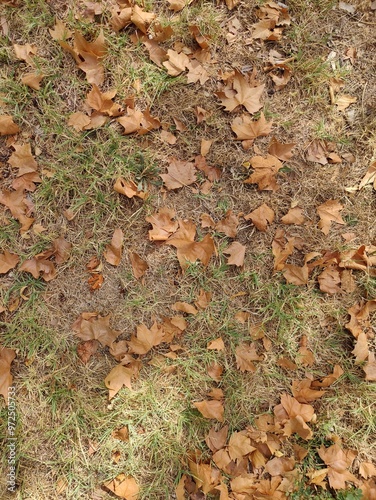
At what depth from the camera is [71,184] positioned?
2719 mm

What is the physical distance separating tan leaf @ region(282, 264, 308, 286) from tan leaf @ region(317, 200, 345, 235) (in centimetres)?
28

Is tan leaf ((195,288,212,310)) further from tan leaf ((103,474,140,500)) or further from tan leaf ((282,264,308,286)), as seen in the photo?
tan leaf ((103,474,140,500))

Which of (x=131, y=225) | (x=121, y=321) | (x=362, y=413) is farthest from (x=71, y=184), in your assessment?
(x=362, y=413)

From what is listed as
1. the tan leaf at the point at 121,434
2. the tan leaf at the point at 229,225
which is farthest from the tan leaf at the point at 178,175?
the tan leaf at the point at 121,434

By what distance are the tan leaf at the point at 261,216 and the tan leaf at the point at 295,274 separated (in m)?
0.28

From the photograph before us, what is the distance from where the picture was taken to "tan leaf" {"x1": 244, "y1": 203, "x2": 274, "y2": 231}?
9.00ft

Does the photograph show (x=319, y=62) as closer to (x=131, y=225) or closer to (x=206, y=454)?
(x=131, y=225)

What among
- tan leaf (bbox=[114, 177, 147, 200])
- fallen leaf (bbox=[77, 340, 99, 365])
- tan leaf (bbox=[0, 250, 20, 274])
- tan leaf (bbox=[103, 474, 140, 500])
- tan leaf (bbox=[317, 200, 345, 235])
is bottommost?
tan leaf (bbox=[103, 474, 140, 500])

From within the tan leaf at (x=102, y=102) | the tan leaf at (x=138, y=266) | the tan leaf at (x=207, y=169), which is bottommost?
the tan leaf at (x=138, y=266)

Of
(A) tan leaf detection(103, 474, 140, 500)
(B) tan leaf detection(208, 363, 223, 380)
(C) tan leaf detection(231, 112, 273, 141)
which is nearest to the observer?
(A) tan leaf detection(103, 474, 140, 500)

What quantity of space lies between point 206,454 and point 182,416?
0.25 metres

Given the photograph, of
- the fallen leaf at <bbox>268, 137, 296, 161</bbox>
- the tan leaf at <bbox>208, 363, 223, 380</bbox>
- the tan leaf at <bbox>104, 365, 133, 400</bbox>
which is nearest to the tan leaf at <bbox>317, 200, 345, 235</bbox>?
the fallen leaf at <bbox>268, 137, 296, 161</bbox>

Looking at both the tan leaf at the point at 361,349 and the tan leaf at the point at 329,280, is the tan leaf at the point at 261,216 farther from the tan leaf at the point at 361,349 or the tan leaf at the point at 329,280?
the tan leaf at the point at 361,349

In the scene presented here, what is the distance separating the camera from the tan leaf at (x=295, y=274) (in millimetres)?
2705
